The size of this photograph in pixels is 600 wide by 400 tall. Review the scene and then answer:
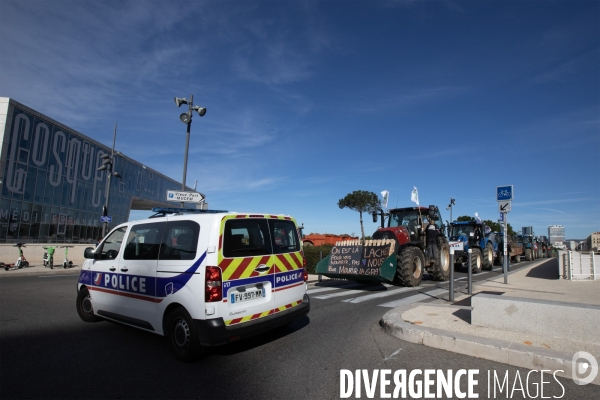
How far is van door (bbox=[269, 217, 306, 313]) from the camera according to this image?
5238 millimetres

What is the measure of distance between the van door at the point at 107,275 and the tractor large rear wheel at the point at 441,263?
10.2 m

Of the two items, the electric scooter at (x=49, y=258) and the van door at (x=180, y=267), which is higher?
the van door at (x=180, y=267)

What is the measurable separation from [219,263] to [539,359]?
3823 mm

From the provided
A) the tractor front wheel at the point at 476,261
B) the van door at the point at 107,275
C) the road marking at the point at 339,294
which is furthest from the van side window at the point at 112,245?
the tractor front wheel at the point at 476,261

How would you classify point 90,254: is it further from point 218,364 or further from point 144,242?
point 218,364

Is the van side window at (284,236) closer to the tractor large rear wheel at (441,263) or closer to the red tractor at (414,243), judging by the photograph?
the red tractor at (414,243)

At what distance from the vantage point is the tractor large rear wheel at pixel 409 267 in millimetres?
10602

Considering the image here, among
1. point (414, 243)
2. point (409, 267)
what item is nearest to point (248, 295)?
point (409, 267)

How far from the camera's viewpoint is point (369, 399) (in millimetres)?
3508

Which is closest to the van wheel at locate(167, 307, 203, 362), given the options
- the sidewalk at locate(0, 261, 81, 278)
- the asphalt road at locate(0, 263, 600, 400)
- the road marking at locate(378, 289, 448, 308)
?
the asphalt road at locate(0, 263, 600, 400)

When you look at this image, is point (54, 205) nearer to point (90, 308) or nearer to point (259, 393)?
point (90, 308)

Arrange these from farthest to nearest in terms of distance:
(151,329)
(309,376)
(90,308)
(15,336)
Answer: (90,308), (15,336), (151,329), (309,376)

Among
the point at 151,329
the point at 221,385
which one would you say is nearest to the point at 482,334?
the point at 221,385

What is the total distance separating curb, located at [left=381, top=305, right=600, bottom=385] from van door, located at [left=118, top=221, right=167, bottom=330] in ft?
11.8
